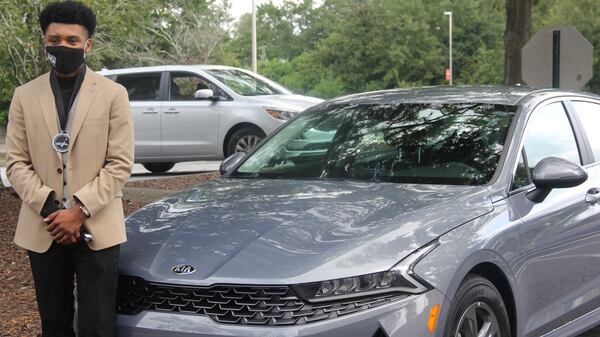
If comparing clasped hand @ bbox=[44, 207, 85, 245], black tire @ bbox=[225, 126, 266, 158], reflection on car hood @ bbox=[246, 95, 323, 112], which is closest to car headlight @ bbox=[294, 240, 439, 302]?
clasped hand @ bbox=[44, 207, 85, 245]

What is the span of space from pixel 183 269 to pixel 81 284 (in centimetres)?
46

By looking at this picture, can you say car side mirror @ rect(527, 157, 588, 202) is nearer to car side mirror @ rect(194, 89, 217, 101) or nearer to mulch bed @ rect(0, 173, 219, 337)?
mulch bed @ rect(0, 173, 219, 337)

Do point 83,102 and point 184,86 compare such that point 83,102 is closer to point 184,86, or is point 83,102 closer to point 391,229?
point 391,229

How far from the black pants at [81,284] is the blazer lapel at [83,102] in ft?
1.58

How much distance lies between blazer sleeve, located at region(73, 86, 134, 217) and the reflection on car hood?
934 centimetres

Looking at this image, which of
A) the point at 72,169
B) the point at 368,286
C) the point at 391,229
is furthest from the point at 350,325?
the point at 72,169

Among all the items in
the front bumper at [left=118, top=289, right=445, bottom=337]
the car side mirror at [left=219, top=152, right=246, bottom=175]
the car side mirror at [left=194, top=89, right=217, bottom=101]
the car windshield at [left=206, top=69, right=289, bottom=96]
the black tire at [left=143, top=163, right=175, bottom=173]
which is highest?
the car windshield at [left=206, top=69, right=289, bottom=96]

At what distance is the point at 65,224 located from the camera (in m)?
3.66

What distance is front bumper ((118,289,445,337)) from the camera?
3408mm

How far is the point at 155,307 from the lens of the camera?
374 cm

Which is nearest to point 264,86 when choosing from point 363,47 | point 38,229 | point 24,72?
point 24,72

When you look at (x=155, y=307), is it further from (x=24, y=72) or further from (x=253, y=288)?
(x=24, y=72)

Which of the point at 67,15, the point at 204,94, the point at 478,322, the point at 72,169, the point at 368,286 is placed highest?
the point at 67,15

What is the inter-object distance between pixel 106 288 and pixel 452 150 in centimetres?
202
